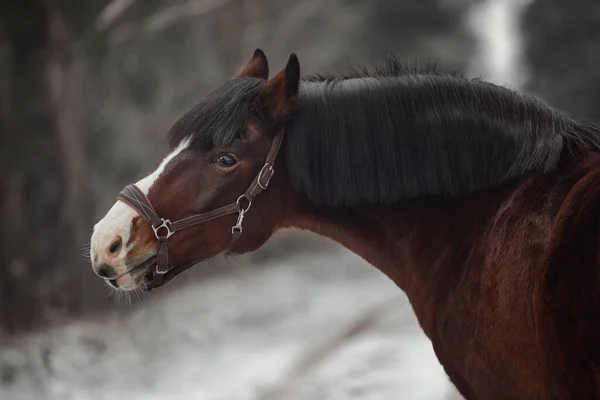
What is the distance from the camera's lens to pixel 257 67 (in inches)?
133

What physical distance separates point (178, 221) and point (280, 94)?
2.48ft

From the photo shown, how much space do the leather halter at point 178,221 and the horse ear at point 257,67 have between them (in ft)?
1.60

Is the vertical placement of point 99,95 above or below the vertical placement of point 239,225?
above

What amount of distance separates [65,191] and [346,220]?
262 inches

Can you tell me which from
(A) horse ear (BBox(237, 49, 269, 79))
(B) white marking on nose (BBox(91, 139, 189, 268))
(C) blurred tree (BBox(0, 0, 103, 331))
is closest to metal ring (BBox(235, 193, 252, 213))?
(B) white marking on nose (BBox(91, 139, 189, 268))

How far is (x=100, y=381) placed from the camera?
7.13m

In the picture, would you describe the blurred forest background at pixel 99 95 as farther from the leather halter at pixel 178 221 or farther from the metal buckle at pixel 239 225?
the metal buckle at pixel 239 225

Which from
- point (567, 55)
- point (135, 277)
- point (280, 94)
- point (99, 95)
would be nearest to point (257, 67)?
point (280, 94)

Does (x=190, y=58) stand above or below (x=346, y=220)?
above

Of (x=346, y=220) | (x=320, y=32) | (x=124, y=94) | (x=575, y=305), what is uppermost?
(x=320, y=32)

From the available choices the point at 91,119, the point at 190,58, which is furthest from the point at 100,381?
the point at 190,58

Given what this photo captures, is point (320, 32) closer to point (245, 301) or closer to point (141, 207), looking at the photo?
point (245, 301)

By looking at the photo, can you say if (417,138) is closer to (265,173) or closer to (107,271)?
(265,173)

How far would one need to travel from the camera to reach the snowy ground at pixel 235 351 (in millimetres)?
6637
